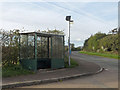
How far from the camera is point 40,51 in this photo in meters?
11.6

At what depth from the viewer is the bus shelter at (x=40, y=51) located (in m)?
9.85

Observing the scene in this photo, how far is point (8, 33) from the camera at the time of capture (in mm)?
10039

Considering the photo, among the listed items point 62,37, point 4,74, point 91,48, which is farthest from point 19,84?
point 91,48

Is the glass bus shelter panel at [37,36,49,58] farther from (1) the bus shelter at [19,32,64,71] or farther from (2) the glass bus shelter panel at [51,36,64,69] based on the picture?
(2) the glass bus shelter panel at [51,36,64,69]

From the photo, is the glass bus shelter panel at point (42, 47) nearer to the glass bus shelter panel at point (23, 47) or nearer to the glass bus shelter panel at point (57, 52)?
the glass bus shelter panel at point (57, 52)

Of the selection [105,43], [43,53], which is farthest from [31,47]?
[105,43]

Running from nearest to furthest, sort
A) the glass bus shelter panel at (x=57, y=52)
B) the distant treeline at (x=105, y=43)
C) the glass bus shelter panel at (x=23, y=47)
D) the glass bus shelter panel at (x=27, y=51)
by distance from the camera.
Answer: the glass bus shelter panel at (x=27, y=51)
the glass bus shelter panel at (x=23, y=47)
the glass bus shelter panel at (x=57, y=52)
the distant treeline at (x=105, y=43)

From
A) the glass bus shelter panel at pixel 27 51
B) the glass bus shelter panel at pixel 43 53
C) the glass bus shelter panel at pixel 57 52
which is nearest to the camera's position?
the glass bus shelter panel at pixel 27 51

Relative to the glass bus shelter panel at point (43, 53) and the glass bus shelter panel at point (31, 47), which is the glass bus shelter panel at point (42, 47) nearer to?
the glass bus shelter panel at point (43, 53)

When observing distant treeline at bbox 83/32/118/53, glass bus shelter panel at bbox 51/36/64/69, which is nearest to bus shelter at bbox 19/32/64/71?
glass bus shelter panel at bbox 51/36/64/69

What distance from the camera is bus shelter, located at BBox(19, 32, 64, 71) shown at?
9.85 m

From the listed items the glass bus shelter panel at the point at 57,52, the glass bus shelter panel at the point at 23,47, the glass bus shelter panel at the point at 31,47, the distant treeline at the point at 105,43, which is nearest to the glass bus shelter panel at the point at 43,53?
the glass bus shelter panel at the point at 57,52

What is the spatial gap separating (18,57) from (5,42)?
1.41 m

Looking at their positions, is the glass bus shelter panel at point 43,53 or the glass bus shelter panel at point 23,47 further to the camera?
the glass bus shelter panel at point 43,53
